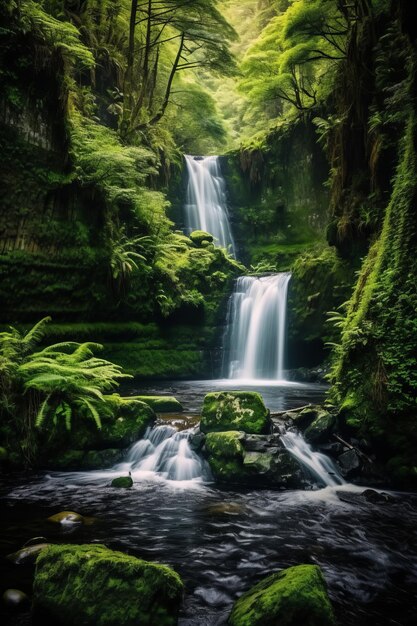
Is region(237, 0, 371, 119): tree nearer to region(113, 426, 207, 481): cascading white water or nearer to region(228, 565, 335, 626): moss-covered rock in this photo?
region(113, 426, 207, 481): cascading white water

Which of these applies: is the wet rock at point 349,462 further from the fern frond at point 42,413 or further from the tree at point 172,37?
the tree at point 172,37

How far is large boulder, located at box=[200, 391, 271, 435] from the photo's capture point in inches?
264

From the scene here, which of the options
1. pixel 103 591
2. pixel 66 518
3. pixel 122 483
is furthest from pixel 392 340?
pixel 103 591

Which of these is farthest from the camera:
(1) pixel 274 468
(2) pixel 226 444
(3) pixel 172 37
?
(3) pixel 172 37

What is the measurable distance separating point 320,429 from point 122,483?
3.26m

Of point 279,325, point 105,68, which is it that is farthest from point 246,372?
point 105,68

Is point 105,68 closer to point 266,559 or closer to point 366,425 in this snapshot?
point 366,425

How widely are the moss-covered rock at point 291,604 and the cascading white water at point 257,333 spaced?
1179cm

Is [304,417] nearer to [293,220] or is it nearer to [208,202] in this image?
[293,220]

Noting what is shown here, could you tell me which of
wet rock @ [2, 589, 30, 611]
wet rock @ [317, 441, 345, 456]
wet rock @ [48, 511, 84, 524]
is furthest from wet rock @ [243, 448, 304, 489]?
wet rock @ [2, 589, 30, 611]

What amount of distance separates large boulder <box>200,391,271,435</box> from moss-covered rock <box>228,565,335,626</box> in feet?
12.1

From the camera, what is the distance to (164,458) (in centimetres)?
658

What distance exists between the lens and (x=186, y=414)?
8336 millimetres

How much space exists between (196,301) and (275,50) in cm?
1374
